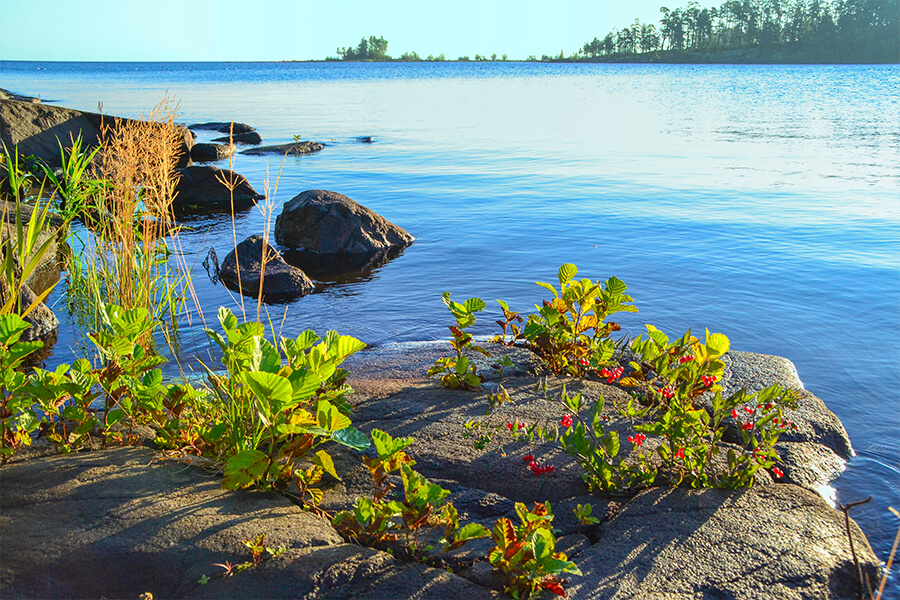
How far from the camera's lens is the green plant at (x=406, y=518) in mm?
2633

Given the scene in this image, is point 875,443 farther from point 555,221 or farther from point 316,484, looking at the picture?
point 555,221

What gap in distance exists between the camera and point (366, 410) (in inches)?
163

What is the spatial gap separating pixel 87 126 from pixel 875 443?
17887 mm

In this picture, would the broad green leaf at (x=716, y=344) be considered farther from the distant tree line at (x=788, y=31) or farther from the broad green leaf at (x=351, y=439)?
the distant tree line at (x=788, y=31)

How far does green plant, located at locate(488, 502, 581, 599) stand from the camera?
2416 mm

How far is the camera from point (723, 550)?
9.33ft

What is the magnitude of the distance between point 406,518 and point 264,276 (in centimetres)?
592

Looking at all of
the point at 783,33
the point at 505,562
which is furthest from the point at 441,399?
the point at 783,33

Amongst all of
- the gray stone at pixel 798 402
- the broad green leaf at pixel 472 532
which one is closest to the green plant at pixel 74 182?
the broad green leaf at pixel 472 532

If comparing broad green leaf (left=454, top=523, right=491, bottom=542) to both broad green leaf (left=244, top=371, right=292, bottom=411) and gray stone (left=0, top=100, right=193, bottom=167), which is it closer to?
broad green leaf (left=244, top=371, right=292, bottom=411)

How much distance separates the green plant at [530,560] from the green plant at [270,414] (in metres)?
0.73

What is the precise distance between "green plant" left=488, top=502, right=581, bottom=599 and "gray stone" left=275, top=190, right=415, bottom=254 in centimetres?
787

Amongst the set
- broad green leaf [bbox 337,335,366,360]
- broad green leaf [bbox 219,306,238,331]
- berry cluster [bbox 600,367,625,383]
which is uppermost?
broad green leaf [bbox 219,306,238,331]

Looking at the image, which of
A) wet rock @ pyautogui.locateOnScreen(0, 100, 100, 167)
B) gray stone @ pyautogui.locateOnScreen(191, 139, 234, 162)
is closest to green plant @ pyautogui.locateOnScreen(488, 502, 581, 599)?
wet rock @ pyautogui.locateOnScreen(0, 100, 100, 167)
